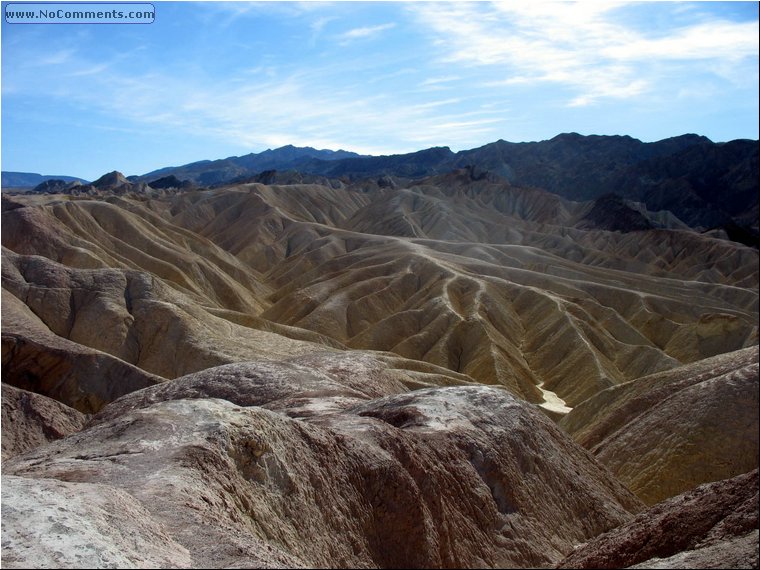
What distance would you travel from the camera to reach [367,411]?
19438 millimetres

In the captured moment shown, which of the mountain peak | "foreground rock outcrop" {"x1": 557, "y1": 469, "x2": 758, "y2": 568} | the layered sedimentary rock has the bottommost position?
the layered sedimentary rock

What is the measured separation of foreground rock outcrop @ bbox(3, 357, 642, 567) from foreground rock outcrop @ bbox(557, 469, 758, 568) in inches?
108

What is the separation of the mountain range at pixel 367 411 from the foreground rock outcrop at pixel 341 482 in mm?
57

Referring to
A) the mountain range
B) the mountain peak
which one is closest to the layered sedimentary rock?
the mountain range

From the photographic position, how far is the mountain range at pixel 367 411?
11.6 metres

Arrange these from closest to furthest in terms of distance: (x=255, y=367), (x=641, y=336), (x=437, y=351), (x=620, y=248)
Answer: (x=255, y=367) → (x=437, y=351) → (x=641, y=336) → (x=620, y=248)

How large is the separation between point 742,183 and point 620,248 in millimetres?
64132

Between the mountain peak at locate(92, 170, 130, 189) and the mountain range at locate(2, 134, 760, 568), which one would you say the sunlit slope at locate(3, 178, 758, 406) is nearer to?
the mountain range at locate(2, 134, 760, 568)

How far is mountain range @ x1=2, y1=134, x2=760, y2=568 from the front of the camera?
1157 cm

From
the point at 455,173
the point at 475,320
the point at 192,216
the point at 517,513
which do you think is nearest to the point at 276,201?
the point at 192,216

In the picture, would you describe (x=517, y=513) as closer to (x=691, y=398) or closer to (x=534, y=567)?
(x=534, y=567)

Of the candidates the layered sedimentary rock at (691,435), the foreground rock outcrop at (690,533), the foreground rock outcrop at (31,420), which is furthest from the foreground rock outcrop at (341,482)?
the foreground rock outcrop at (31,420)

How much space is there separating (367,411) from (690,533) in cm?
917

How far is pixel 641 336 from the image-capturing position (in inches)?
2653
